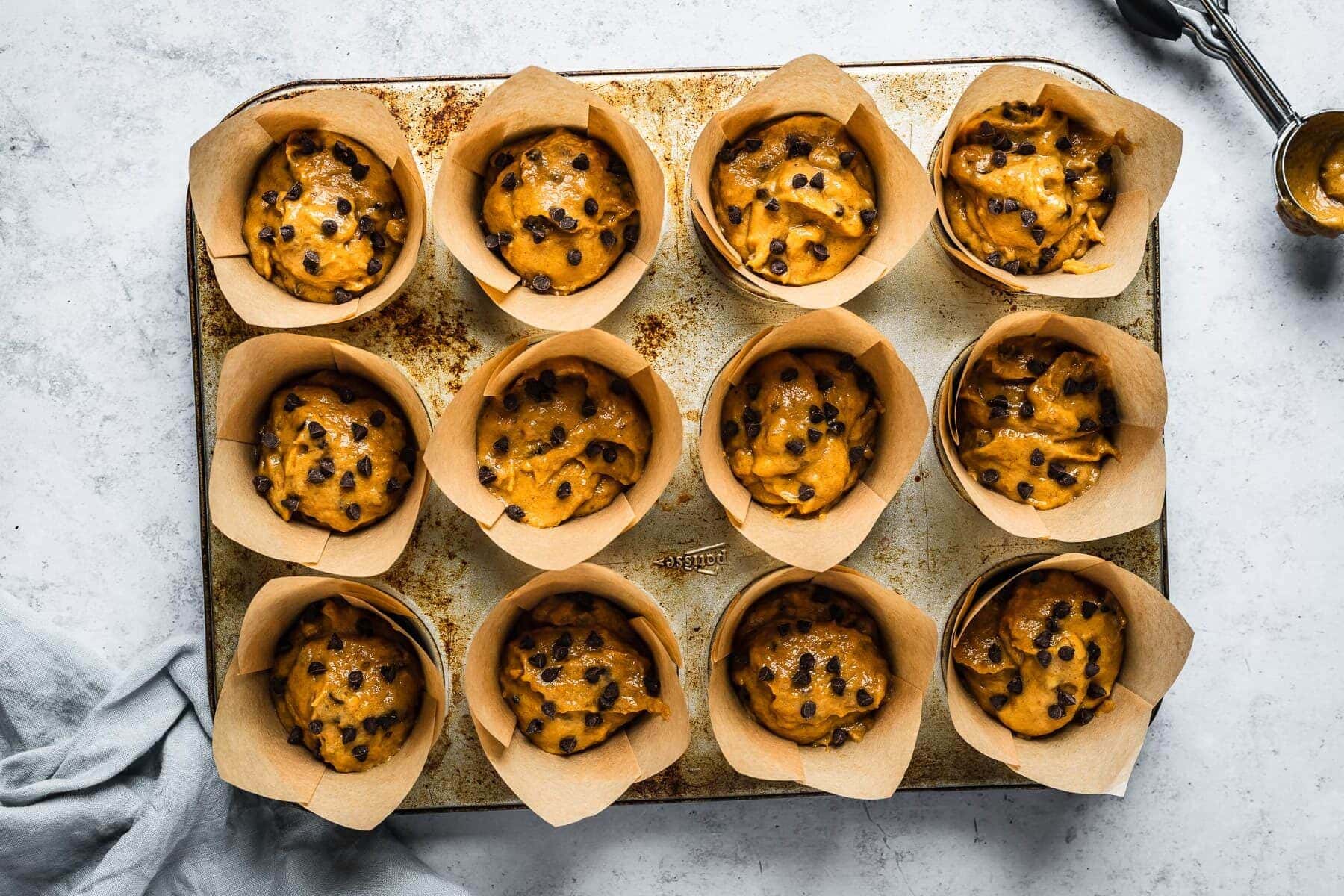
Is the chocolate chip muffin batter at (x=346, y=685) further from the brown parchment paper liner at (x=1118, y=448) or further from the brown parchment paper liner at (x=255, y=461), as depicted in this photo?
the brown parchment paper liner at (x=1118, y=448)

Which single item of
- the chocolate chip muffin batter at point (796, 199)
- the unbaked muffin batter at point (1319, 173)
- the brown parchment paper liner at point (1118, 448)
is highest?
the chocolate chip muffin batter at point (796, 199)

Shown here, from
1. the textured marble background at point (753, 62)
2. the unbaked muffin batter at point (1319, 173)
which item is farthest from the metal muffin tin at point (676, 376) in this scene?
the unbaked muffin batter at point (1319, 173)

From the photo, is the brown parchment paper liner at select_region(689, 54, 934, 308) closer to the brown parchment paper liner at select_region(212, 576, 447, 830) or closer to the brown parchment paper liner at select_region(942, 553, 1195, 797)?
the brown parchment paper liner at select_region(942, 553, 1195, 797)

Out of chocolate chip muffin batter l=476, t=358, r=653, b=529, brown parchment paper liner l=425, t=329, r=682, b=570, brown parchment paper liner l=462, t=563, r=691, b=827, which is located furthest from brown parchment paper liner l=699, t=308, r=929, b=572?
brown parchment paper liner l=462, t=563, r=691, b=827

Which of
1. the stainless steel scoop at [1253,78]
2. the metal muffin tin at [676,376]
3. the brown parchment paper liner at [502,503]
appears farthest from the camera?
the stainless steel scoop at [1253,78]

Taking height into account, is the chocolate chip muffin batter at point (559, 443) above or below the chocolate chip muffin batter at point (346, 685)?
above

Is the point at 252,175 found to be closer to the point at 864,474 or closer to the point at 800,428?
the point at 800,428

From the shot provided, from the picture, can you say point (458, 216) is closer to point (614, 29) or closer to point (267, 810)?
point (614, 29)

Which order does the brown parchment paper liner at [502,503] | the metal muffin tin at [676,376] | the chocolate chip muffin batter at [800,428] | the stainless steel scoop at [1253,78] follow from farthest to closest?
the stainless steel scoop at [1253,78] → the metal muffin tin at [676,376] → the chocolate chip muffin batter at [800,428] → the brown parchment paper liner at [502,503]
